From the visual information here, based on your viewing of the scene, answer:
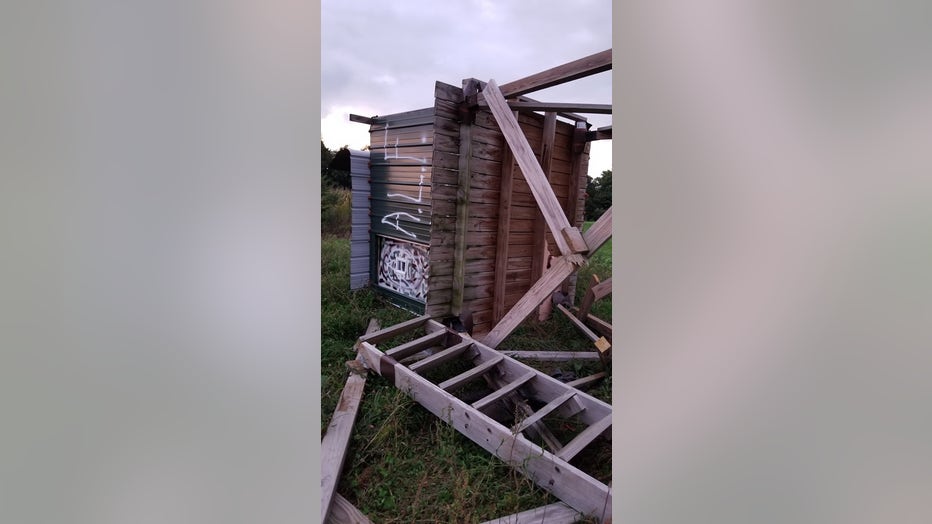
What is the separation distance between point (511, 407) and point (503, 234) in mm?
1873

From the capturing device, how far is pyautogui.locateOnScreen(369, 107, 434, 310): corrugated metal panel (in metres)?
4.29

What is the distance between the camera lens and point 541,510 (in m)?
1.80

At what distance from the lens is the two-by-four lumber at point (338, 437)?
186 cm

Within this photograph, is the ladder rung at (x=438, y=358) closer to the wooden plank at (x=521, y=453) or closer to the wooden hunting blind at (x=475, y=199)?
the wooden plank at (x=521, y=453)

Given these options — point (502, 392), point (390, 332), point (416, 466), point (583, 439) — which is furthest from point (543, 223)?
point (416, 466)

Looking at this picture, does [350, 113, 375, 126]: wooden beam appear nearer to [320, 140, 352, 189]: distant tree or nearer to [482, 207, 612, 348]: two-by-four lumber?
[320, 140, 352, 189]: distant tree

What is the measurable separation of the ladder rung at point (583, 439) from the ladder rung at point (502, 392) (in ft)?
1.61

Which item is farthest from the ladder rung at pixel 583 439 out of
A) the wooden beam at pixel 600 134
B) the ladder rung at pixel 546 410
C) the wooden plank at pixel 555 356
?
Answer: the wooden beam at pixel 600 134

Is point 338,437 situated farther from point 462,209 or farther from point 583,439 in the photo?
point 462,209

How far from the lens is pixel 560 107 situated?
346cm

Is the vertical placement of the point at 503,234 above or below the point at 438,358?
above

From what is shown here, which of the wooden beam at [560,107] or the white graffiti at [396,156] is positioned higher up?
the wooden beam at [560,107]
